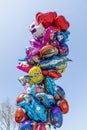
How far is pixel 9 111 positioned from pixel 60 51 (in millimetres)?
10642

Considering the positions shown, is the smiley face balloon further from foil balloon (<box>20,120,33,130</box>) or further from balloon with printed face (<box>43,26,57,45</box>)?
foil balloon (<box>20,120,33,130</box>)

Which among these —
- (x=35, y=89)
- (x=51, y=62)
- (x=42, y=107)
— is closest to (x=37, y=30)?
(x=51, y=62)

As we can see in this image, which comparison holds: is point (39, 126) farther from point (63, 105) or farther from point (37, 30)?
point (37, 30)

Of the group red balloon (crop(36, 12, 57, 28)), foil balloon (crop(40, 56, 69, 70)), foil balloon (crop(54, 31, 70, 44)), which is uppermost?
red balloon (crop(36, 12, 57, 28))

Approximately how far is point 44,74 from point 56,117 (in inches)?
34.5

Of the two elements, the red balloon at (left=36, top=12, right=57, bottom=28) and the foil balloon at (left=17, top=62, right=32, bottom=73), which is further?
the red balloon at (left=36, top=12, right=57, bottom=28)

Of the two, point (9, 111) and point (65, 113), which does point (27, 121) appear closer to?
point (65, 113)

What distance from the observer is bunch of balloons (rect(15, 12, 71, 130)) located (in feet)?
22.1

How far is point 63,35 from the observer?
732 centimetres

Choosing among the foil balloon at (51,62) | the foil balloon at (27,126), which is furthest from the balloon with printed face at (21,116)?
the foil balloon at (51,62)

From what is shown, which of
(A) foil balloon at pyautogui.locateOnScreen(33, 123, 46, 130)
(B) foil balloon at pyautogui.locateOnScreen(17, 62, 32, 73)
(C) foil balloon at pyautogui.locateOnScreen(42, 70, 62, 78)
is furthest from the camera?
(B) foil balloon at pyautogui.locateOnScreen(17, 62, 32, 73)

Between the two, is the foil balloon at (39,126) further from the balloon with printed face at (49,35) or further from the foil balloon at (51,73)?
the balloon with printed face at (49,35)

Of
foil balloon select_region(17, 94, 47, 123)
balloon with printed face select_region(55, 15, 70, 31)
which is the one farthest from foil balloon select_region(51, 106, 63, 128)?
balloon with printed face select_region(55, 15, 70, 31)

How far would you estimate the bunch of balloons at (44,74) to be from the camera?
673cm
